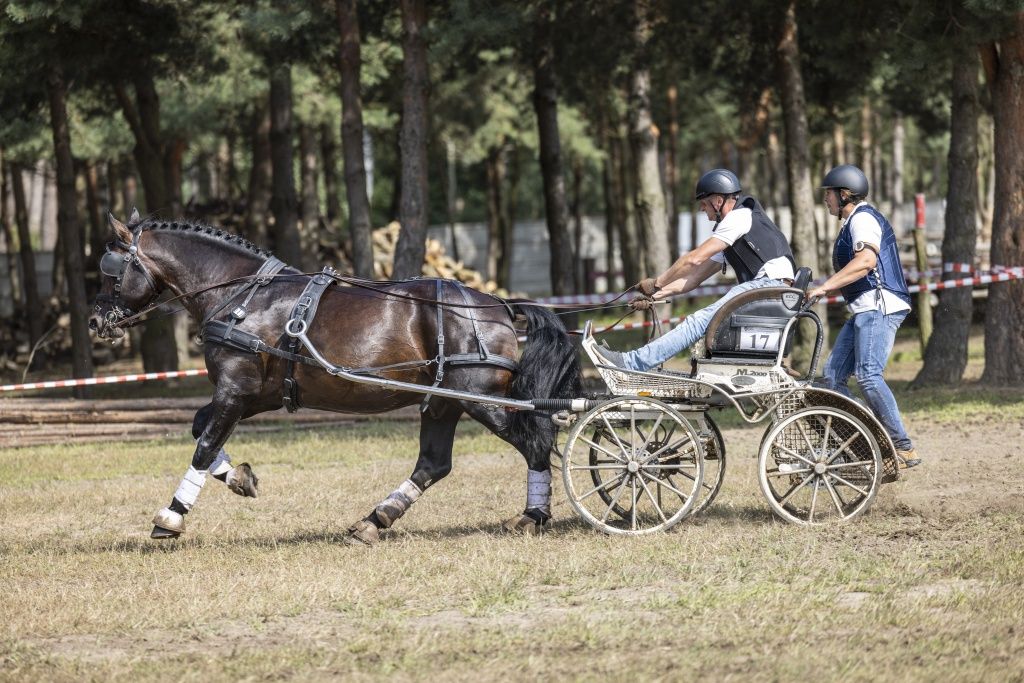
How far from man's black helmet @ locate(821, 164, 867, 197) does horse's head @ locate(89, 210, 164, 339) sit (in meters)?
4.43

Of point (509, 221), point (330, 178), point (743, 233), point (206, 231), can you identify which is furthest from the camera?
point (509, 221)

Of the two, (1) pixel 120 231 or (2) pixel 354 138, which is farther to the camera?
(2) pixel 354 138

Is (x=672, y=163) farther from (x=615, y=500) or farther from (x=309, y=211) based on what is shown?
(x=615, y=500)

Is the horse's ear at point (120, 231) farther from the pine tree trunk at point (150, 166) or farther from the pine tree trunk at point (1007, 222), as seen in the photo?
the pine tree trunk at point (150, 166)

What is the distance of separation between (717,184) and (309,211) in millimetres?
20588

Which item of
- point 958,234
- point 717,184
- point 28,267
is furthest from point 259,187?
point 717,184

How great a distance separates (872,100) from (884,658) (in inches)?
1290

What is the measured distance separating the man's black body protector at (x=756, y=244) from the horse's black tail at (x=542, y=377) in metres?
1.17

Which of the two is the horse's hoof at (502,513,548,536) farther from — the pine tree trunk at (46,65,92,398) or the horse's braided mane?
the pine tree trunk at (46,65,92,398)

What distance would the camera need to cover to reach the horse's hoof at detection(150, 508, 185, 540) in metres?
8.58

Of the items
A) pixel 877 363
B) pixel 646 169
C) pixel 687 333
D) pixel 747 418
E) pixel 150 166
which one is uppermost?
pixel 150 166

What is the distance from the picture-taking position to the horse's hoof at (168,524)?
858 centimetres

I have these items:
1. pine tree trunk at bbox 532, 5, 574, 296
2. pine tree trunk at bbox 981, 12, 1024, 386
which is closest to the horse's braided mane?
pine tree trunk at bbox 981, 12, 1024, 386

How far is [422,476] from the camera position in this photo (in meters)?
8.93
